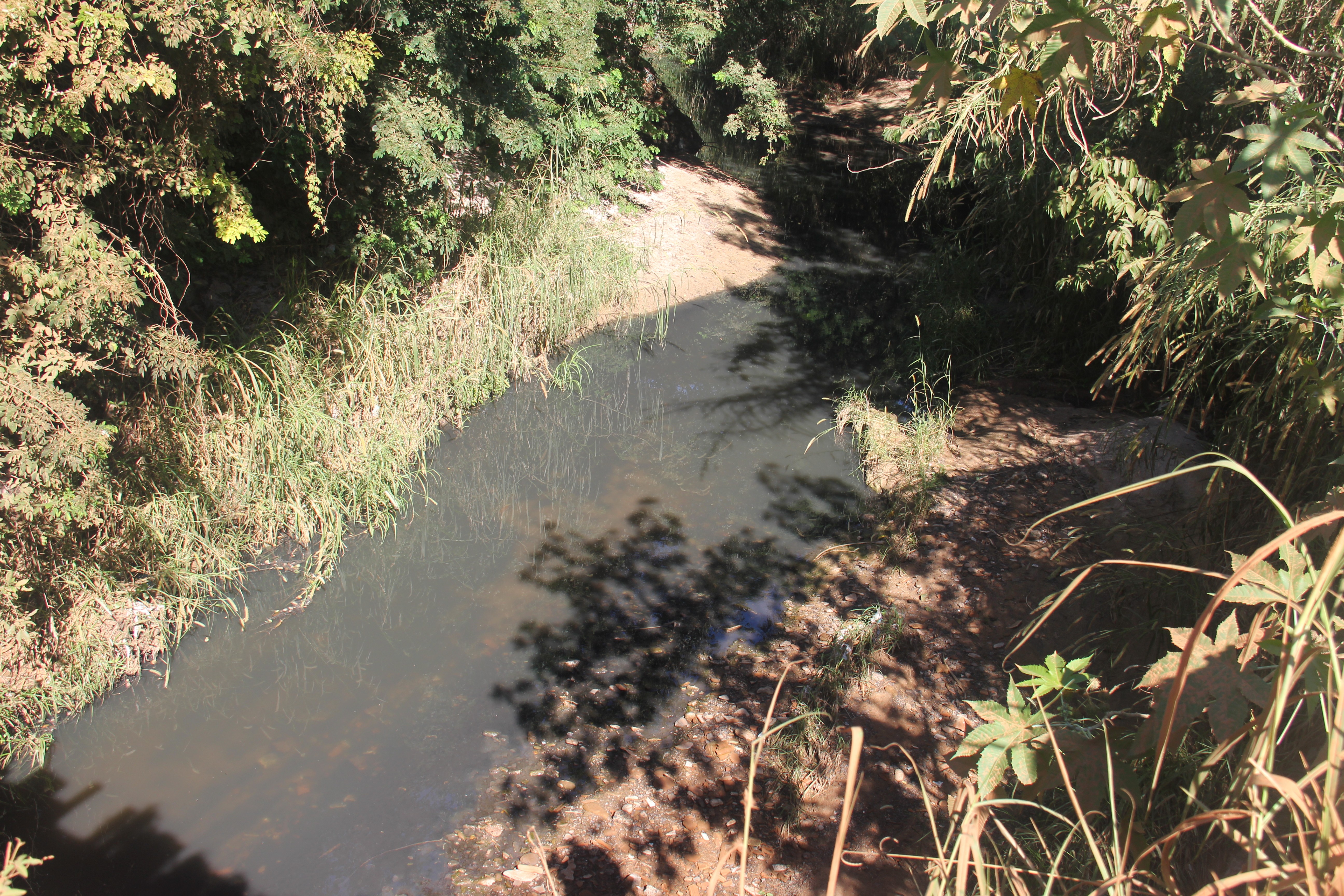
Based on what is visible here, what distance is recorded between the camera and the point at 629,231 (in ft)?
33.7

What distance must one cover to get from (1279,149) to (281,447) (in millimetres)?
5564

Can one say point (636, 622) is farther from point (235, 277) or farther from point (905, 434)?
point (235, 277)

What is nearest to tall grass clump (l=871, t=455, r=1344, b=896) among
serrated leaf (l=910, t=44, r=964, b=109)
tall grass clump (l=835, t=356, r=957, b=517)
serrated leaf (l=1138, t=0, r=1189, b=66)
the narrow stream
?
serrated leaf (l=1138, t=0, r=1189, b=66)

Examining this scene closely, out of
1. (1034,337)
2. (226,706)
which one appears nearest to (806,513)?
(1034,337)

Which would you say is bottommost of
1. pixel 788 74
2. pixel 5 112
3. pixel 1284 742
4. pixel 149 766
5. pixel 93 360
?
pixel 149 766

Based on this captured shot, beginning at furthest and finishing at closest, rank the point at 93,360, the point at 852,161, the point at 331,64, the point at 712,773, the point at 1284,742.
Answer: the point at 852,161, the point at 331,64, the point at 93,360, the point at 712,773, the point at 1284,742

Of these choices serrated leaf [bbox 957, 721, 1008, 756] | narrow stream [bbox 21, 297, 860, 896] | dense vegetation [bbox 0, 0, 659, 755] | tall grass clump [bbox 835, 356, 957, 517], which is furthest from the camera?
tall grass clump [bbox 835, 356, 957, 517]

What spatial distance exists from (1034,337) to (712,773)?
5.53 m

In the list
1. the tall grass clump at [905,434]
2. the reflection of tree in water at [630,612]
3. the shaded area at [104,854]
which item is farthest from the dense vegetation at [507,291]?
the reflection of tree in water at [630,612]

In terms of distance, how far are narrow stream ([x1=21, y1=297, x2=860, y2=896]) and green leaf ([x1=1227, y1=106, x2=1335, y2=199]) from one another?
3606mm

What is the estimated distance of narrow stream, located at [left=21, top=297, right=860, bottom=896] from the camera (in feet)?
12.2

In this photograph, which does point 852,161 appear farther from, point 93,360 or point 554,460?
point 93,360

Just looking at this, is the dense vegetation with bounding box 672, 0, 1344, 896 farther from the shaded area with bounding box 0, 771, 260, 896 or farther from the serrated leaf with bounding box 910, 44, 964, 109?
the shaded area with bounding box 0, 771, 260, 896

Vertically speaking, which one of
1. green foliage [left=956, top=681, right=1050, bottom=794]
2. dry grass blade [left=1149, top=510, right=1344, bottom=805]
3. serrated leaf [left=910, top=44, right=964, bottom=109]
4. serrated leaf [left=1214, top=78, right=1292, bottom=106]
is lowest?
green foliage [left=956, top=681, right=1050, bottom=794]
